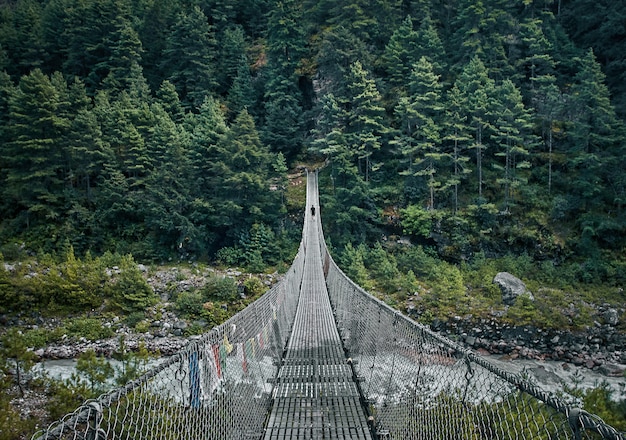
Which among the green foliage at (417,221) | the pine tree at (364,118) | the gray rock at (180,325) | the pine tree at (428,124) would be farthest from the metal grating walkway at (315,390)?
the pine tree at (364,118)

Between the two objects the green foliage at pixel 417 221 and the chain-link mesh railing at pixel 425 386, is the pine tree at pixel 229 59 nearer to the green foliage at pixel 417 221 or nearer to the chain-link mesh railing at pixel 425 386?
the green foliage at pixel 417 221

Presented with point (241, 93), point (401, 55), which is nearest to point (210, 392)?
point (401, 55)

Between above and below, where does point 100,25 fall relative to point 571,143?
above

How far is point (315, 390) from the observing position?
3.50 meters

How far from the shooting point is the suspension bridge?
148cm

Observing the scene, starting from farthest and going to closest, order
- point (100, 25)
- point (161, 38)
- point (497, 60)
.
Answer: point (161, 38) < point (100, 25) < point (497, 60)

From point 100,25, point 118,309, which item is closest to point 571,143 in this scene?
point 118,309

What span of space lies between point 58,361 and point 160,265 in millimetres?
5523

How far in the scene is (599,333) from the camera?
11.1 m

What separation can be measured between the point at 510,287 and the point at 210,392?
12.3 meters

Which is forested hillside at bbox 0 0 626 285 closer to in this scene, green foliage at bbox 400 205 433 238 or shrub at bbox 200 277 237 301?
green foliage at bbox 400 205 433 238

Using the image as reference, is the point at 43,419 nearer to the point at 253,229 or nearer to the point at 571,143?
the point at 253,229

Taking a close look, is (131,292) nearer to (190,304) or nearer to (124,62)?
(190,304)

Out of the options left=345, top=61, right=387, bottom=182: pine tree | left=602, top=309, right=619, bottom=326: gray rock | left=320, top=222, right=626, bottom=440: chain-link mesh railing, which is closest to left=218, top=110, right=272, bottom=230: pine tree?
left=345, top=61, right=387, bottom=182: pine tree
